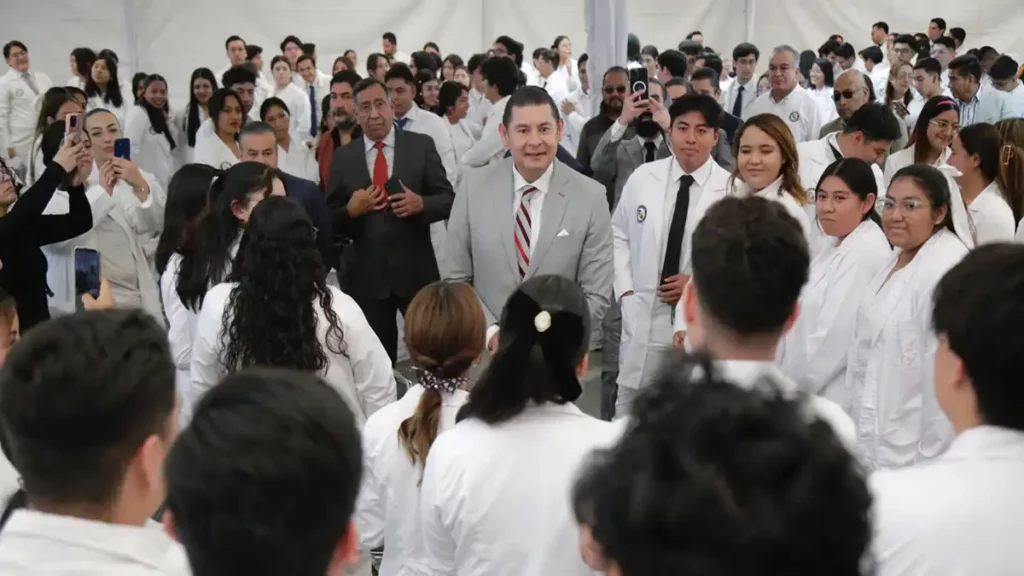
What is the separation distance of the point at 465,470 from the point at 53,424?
2.34 feet

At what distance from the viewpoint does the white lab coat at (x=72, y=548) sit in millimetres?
1104

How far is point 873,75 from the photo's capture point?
10.7 meters

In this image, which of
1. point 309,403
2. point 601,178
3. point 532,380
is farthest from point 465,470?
point 601,178

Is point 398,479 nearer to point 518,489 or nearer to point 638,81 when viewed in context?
point 518,489

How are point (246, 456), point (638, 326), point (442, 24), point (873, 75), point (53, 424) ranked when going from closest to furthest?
1. point (246, 456)
2. point (53, 424)
3. point (638, 326)
4. point (873, 75)
5. point (442, 24)

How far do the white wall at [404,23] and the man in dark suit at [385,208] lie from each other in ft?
25.4

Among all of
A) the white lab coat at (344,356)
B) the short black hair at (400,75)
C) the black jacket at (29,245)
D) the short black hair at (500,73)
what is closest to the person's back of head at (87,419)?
the white lab coat at (344,356)

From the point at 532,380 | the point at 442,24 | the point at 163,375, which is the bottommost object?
the point at 532,380

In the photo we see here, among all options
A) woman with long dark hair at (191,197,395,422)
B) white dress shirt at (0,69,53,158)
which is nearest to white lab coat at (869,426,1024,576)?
woman with long dark hair at (191,197,395,422)

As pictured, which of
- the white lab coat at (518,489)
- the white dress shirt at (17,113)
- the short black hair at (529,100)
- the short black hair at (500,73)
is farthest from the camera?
the white dress shirt at (17,113)

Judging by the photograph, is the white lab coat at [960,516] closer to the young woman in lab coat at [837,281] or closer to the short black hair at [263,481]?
the short black hair at [263,481]

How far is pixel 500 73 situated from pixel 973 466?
207 inches

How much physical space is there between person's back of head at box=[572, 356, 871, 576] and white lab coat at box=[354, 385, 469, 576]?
3.99 ft

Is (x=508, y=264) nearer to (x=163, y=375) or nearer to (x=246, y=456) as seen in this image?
(x=163, y=375)
